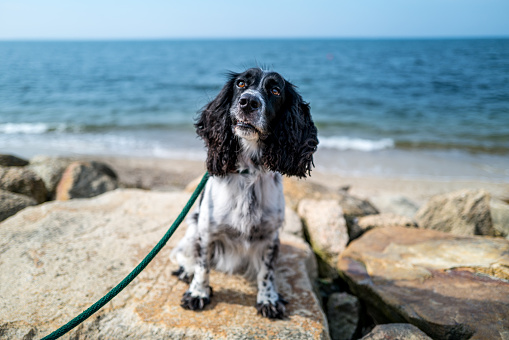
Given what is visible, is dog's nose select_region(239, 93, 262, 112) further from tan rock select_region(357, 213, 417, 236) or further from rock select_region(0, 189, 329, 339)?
tan rock select_region(357, 213, 417, 236)

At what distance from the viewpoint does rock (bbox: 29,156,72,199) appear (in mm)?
5305

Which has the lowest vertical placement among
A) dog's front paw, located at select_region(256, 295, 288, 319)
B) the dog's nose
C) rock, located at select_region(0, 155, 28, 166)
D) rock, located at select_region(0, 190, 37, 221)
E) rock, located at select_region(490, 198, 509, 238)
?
rock, located at select_region(490, 198, 509, 238)

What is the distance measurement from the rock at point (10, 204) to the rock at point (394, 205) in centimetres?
502

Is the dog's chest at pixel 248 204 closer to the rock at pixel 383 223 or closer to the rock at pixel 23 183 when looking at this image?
the rock at pixel 383 223

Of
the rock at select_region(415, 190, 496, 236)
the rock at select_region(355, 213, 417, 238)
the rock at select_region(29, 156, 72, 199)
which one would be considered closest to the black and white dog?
the rock at select_region(355, 213, 417, 238)

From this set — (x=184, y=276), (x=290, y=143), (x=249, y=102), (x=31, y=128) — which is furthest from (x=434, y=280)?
(x=31, y=128)

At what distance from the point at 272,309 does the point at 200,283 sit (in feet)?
1.81

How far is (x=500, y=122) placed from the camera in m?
12.4

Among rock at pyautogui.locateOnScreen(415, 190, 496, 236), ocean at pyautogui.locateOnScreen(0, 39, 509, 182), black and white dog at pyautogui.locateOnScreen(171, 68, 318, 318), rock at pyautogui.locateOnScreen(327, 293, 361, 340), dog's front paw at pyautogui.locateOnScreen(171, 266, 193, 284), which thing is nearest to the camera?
black and white dog at pyautogui.locateOnScreen(171, 68, 318, 318)

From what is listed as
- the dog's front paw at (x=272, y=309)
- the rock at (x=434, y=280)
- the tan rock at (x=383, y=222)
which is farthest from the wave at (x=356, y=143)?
the dog's front paw at (x=272, y=309)

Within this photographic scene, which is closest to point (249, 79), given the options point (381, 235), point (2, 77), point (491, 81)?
point (381, 235)

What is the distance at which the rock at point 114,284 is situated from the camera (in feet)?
7.68

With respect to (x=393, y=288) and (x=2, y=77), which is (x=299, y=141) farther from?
(x=2, y=77)

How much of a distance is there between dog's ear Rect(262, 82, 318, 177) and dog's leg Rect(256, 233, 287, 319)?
0.61 meters
